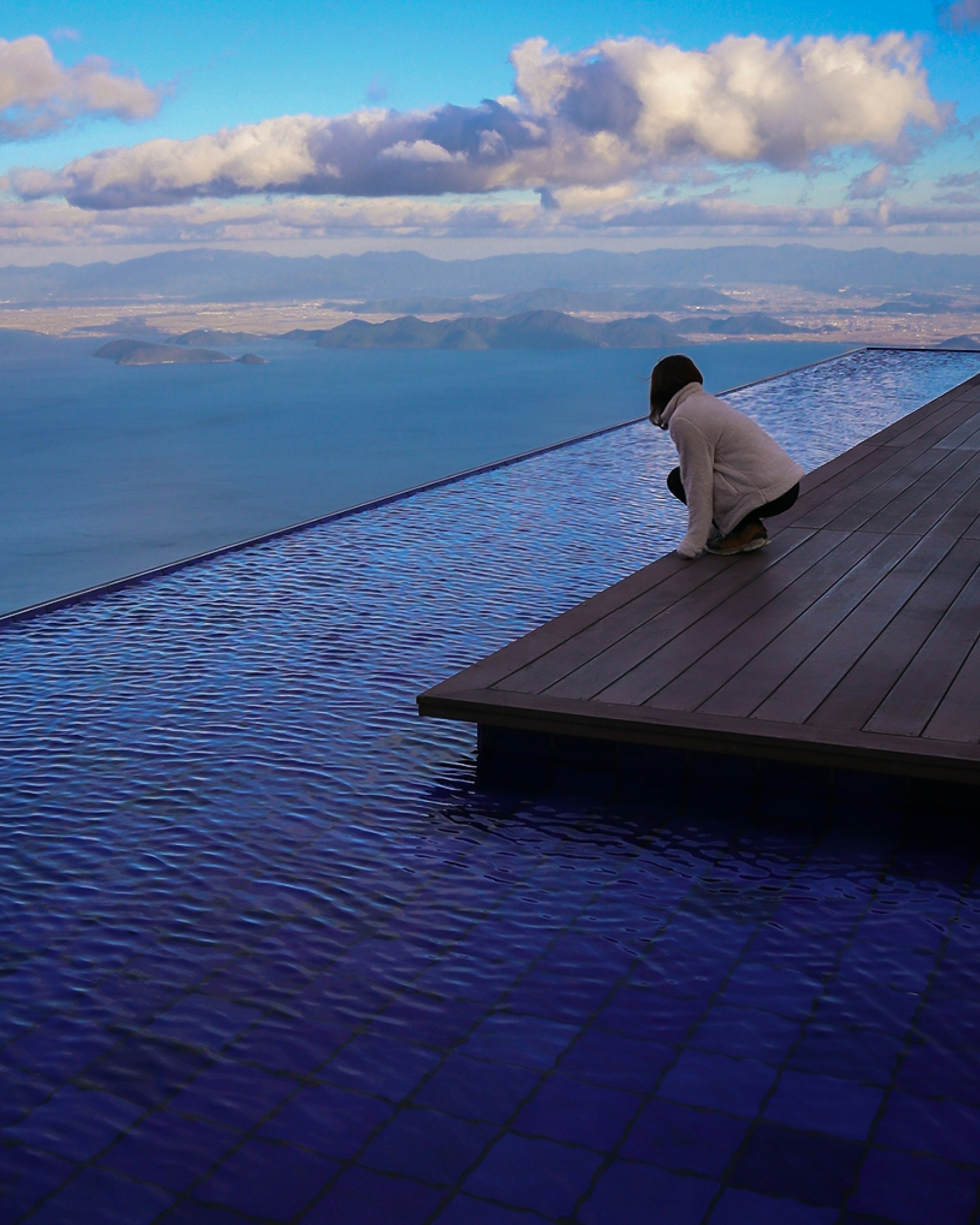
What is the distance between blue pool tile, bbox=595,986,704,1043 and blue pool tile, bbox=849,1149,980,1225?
14.9 inches

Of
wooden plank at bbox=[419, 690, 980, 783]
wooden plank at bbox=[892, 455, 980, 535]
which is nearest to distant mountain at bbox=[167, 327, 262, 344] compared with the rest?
wooden plank at bbox=[892, 455, 980, 535]

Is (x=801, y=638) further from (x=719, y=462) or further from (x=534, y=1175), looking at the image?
(x=534, y=1175)

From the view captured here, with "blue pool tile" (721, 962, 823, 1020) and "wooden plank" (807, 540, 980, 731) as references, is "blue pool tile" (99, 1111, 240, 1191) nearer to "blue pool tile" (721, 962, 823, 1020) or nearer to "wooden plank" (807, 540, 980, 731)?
"blue pool tile" (721, 962, 823, 1020)

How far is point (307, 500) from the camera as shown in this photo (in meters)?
41.1

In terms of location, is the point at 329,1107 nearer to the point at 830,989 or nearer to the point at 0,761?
the point at 830,989

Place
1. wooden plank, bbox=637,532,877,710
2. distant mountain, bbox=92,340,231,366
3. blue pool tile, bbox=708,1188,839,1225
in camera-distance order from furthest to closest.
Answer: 1. distant mountain, bbox=92,340,231,366
2. wooden plank, bbox=637,532,877,710
3. blue pool tile, bbox=708,1188,839,1225

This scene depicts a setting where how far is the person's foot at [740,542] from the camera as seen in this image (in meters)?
4.38

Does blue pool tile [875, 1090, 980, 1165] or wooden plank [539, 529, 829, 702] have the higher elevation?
wooden plank [539, 529, 829, 702]

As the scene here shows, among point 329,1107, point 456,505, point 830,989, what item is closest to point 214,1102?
point 329,1107

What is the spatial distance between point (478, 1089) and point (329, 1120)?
225 millimetres

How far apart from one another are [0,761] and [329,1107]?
1.84 meters

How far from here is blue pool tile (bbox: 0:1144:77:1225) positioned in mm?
1565

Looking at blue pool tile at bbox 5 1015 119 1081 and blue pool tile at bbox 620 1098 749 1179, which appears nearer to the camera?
blue pool tile at bbox 620 1098 749 1179

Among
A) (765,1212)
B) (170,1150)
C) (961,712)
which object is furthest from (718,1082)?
(961,712)
